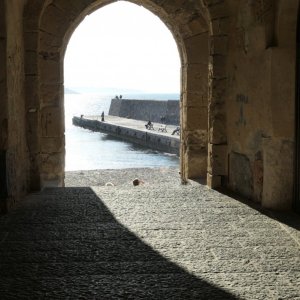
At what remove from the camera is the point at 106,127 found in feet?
155

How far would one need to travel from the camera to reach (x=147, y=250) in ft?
11.6

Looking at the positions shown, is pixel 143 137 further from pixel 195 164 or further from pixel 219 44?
pixel 219 44

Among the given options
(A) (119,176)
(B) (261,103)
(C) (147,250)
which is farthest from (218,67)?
(A) (119,176)

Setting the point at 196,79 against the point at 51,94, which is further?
the point at 196,79

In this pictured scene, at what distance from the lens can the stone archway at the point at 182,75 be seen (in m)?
5.98

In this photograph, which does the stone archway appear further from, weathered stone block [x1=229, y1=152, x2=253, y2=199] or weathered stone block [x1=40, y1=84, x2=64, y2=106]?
weathered stone block [x1=229, y1=152, x2=253, y2=199]

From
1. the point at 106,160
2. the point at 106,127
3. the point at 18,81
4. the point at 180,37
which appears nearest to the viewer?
the point at 18,81

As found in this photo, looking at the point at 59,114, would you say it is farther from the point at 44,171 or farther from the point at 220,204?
the point at 220,204

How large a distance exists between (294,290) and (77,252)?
1.48m

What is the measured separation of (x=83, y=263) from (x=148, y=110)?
48049 millimetres

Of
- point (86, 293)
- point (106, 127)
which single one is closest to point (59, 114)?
point (86, 293)

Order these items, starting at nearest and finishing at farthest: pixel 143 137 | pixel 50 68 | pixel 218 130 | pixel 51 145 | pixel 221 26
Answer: pixel 221 26 < pixel 218 130 < pixel 50 68 < pixel 51 145 < pixel 143 137

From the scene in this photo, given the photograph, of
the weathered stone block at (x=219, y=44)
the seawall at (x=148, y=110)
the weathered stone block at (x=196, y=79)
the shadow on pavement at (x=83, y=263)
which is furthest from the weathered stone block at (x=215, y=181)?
the seawall at (x=148, y=110)

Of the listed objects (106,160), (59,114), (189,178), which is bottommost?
(106,160)
